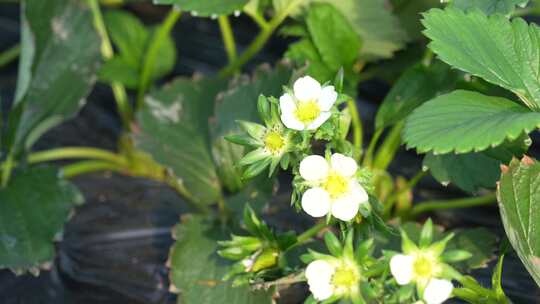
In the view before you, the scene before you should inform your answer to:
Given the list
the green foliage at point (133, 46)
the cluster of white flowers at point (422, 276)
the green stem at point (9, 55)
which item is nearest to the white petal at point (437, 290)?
the cluster of white flowers at point (422, 276)

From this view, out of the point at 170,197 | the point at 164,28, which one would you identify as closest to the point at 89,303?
the point at 170,197

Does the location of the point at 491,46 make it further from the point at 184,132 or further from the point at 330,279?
the point at 184,132

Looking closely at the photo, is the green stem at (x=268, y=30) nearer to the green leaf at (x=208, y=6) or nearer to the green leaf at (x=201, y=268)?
the green leaf at (x=208, y=6)

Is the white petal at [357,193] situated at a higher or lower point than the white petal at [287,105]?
lower

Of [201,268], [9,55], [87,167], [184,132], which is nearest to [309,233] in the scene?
[201,268]

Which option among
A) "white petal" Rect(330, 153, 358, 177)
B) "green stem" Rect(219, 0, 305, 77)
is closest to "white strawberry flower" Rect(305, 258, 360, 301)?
"white petal" Rect(330, 153, 358, 177)
